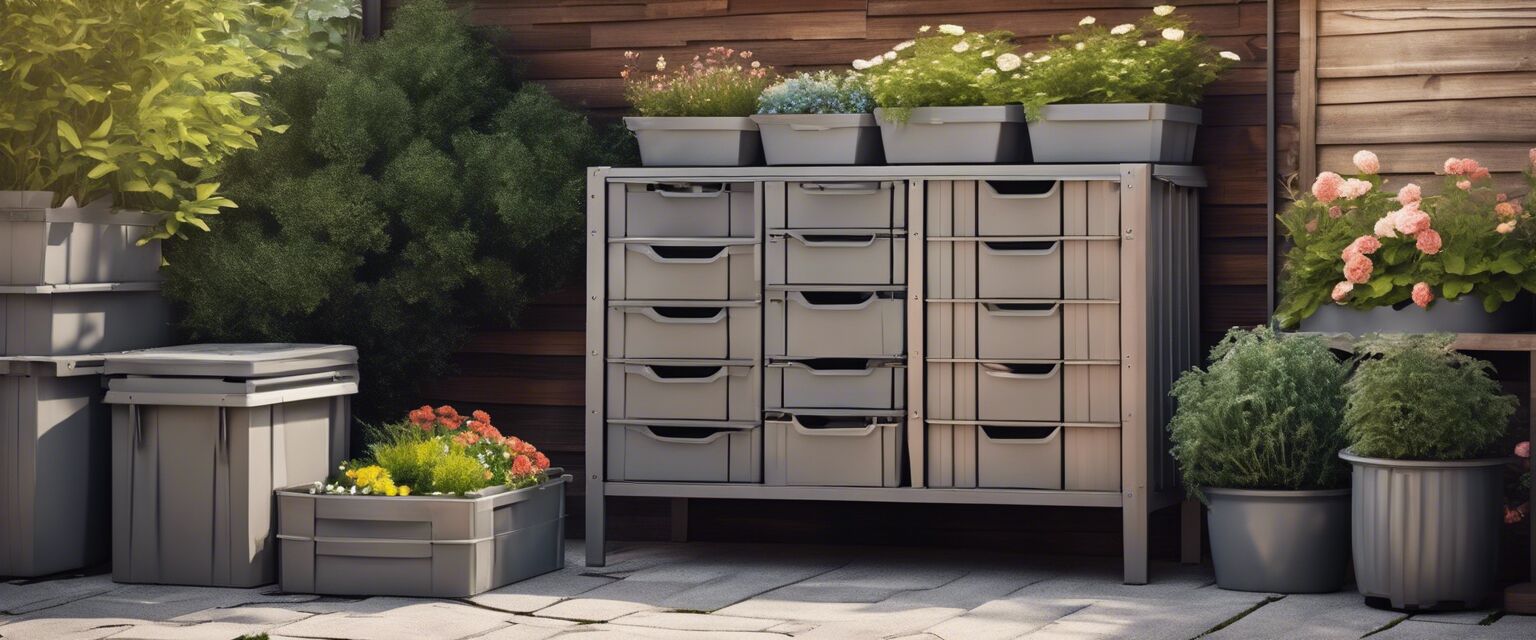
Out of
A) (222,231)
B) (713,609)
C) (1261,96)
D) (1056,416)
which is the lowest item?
(713,609)


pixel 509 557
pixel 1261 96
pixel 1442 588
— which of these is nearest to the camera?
pixel 1442 588

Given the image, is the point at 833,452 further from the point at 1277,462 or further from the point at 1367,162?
the point at 1367,162

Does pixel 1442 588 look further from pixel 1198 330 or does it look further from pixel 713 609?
pixel 713 609

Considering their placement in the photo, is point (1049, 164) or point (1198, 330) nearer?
point (1049, 164)

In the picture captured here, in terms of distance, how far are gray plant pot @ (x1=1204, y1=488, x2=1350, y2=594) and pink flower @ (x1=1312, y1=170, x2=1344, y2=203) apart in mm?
927

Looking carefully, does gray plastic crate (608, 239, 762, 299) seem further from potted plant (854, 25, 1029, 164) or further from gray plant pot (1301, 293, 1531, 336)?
gray plant pot (1301, 293, 1531, 336)

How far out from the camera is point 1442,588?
17.6 ft

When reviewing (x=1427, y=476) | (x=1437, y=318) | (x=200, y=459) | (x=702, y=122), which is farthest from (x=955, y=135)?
(x=200, y=459)

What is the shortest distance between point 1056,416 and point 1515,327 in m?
1.44

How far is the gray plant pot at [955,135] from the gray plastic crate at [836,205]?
6.1 inches

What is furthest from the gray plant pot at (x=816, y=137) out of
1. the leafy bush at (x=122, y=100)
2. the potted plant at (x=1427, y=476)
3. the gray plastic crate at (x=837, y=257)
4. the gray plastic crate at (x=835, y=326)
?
the potted plant at (x=1427, y=476)

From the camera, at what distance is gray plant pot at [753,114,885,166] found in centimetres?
620

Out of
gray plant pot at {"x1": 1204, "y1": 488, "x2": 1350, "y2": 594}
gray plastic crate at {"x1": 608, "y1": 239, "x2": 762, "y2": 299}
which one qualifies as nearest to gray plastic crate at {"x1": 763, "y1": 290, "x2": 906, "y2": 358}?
gray plastic crate at {"x1": 608, "y1": 239, "x2": 762, "y2": 299}

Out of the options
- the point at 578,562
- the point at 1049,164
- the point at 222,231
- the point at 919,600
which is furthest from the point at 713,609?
the point at 222,231
